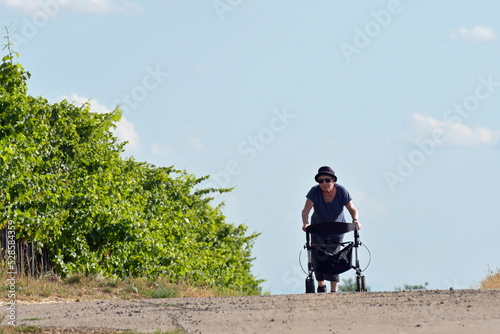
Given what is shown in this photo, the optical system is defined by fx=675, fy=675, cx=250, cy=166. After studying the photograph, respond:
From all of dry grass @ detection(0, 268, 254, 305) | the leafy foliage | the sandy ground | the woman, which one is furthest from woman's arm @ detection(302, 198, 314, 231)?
the leafy foliage

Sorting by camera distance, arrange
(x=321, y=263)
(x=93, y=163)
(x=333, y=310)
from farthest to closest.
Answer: (x=93, y=163)
(x=321, y=263)
(x=333, y=310)

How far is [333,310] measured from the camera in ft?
26.2

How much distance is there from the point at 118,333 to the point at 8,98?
771 centimetres

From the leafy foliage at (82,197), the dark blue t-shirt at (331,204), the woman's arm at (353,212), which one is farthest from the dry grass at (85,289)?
the woman's arm at (353,212)

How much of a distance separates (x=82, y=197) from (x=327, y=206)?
578 centimetres

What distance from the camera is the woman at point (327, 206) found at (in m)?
11.7

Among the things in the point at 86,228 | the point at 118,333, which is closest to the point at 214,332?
the point at 118,333

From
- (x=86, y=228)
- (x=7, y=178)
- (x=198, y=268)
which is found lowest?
(x=198, y=268)

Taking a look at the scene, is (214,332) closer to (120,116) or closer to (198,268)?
(120,116)

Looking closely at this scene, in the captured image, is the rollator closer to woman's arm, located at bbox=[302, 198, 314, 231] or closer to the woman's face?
woman's arm, located at bbox=[302, 198, 314, 231]

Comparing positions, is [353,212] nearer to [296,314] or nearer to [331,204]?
[331,204]

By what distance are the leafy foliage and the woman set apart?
17.2 feet

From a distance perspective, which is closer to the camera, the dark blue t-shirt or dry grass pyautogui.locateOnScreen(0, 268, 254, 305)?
→ the dark blue t-shirt

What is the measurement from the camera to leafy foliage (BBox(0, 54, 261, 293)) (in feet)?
43.3
